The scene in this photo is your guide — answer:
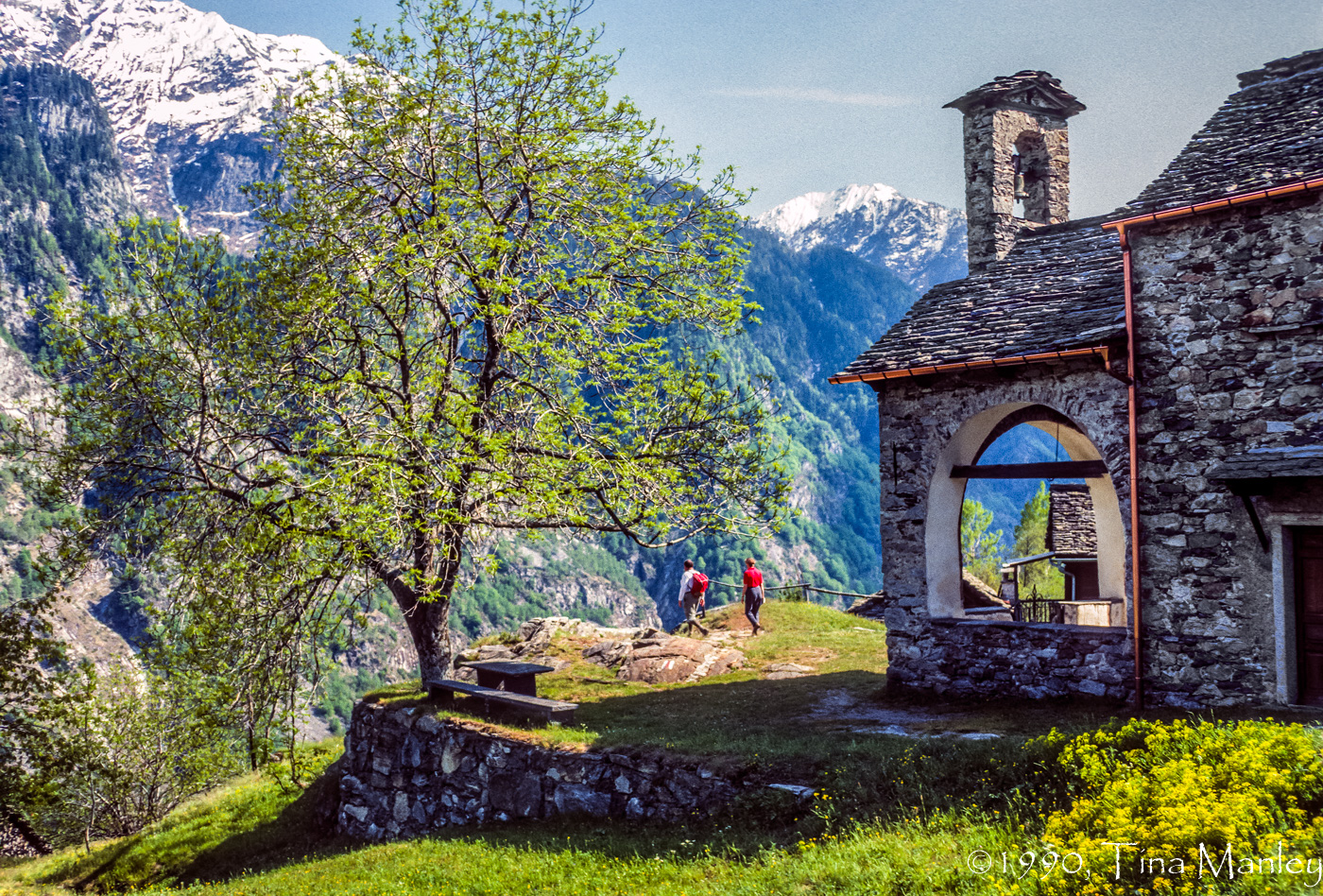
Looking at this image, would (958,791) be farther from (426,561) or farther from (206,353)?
(206,353)

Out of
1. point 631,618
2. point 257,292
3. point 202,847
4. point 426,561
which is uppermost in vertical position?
point 257,292

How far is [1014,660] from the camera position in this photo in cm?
1266

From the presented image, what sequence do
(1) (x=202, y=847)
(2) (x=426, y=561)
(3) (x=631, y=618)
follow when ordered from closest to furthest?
(2) (x=426, y=561) → (1) (x=202, y=847) → (3) (x=631, y=618)

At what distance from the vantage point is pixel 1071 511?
26.2m

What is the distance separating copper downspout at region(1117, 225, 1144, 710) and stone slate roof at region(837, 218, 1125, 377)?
0.93ft

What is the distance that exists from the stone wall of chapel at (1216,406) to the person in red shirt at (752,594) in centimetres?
964

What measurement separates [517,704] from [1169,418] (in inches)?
359

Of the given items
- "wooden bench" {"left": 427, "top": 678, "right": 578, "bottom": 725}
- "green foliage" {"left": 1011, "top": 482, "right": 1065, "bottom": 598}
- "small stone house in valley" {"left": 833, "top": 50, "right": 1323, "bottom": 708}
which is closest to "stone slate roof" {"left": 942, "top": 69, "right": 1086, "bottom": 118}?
"small stone house in valley" {"left": 833, "top": 50, "right": 1323, "bottom": 708}

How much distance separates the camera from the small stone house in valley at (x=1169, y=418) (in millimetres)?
10352

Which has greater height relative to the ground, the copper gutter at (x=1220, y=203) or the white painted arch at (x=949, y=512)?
the copper gutter at (x=1220, y=203)

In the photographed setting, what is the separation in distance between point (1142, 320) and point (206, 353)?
41.0 ft

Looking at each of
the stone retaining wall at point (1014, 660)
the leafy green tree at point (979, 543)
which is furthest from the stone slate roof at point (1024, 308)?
the leafy green tree at point (979, 543)

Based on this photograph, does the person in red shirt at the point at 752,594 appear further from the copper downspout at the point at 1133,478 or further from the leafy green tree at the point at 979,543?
the leafy green tree at the point at 979,543

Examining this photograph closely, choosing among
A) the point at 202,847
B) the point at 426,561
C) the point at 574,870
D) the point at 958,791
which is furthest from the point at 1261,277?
the point at 202,847
